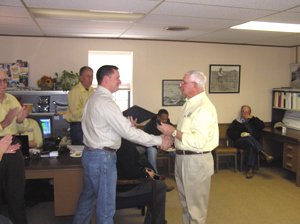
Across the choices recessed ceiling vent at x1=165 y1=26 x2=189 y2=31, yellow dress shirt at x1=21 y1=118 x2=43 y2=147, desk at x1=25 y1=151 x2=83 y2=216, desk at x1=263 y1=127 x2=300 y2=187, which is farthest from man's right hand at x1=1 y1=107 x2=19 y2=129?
desk at x1=263 y1=127 x2=300 y2=187

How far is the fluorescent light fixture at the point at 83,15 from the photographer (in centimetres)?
346

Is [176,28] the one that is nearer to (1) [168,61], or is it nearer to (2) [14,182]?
(1) [168,61]

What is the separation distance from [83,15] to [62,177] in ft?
6.67

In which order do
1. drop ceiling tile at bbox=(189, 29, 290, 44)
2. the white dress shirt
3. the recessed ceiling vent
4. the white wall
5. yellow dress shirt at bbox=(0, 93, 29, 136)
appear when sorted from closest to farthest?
the white dress shirt < yellow dress shirt at bbox=(0, 93, 29, 136) < the recessed ceiling vent < drop ceiling tile at bbox=(189, 29, 290, 44) < the white wall

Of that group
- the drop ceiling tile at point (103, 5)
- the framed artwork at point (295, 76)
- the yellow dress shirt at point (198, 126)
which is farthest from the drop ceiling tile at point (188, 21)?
the framed artwork at point (295, 76)

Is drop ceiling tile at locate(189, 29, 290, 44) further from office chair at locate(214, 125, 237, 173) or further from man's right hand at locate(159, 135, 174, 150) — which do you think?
man's right hand at locate(159, 135, 174, 150)

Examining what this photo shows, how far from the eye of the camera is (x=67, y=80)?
5.34 meters

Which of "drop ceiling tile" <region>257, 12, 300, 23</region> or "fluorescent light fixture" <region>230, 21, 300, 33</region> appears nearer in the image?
"drop ceiling tile" <region>257, 12, 300, 23</region>

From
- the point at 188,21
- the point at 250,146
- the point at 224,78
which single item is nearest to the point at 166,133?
→ the point at 188,21

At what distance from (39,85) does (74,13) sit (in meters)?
2.04

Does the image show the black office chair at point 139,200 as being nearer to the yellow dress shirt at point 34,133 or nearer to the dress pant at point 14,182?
the dress pant at point 14,182

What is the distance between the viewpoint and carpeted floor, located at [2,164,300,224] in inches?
141

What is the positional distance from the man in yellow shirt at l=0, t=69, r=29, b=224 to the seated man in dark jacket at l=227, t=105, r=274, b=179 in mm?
4071

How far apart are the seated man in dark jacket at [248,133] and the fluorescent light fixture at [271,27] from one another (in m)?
1.89
